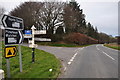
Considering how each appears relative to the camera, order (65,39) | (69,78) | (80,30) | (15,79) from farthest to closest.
Answer: (80,30) → (65,39) → (69,78) → (15,79)

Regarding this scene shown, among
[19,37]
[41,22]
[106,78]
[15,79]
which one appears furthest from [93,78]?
[41,22]

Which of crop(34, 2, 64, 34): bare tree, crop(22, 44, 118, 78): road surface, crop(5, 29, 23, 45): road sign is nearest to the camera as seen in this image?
crop(5, 29, 23, 45): road sign

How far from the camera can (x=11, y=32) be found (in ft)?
13.6

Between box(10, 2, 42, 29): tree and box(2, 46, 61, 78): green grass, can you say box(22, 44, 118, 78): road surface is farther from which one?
box(10, 2, 42, 29): tree

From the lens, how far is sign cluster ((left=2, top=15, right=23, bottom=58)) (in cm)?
393

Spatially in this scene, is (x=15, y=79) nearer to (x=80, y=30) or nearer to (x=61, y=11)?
(x=61, y=11)

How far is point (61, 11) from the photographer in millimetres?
30797

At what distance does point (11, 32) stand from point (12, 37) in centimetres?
20

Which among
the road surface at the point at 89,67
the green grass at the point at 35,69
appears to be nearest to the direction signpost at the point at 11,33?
the green grass at the point at 35,69

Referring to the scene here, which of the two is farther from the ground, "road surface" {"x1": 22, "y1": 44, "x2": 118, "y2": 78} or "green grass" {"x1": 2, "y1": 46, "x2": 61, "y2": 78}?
"green grass" {"x1": 2, "y1": 46, "x2": 61, "y2": 78}

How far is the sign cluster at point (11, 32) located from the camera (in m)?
3.93

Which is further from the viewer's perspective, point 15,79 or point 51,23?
point 51,23

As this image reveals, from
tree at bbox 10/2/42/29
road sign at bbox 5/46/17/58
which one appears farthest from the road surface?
tree at bbox 10/2/42/29

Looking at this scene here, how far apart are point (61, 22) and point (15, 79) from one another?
2939cm
